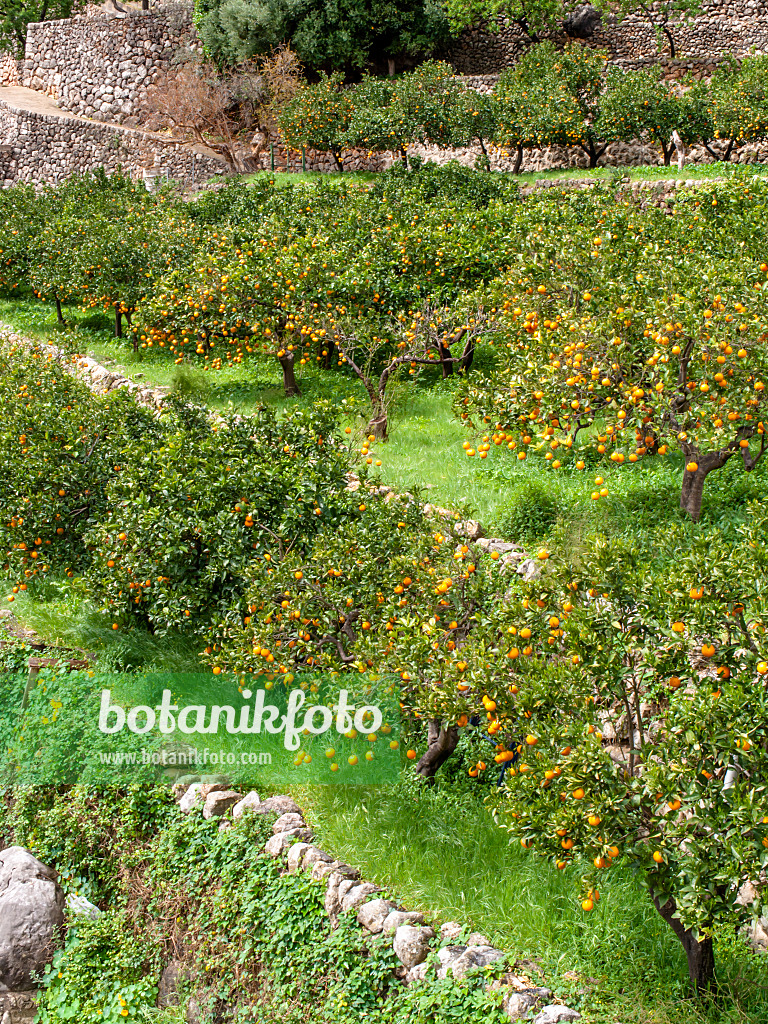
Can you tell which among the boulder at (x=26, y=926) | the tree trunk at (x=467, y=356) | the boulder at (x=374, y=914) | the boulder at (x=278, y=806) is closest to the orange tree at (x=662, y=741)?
the boulder at (x=374, y=914)

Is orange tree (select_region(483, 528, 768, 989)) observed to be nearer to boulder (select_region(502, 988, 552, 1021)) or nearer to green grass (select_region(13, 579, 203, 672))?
boulder (select_region(502, 988, 552, 1021))

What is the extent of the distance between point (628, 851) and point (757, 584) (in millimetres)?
1447

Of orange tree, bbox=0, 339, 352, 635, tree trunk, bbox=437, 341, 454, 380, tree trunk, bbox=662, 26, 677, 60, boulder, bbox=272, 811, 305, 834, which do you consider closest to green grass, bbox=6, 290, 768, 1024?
boulder, bbox=272, 811, 305, 834

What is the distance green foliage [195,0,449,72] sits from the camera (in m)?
25.4

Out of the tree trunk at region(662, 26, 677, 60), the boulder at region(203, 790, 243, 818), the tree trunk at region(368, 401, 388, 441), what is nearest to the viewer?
the boulder at region(203, 790, 243, 818)

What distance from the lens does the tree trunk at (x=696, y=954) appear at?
434cm

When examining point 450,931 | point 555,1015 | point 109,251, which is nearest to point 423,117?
point 109,251

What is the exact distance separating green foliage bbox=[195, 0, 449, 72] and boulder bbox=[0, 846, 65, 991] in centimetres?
2503

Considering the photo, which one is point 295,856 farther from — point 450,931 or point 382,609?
point 382,609

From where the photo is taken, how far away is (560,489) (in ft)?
29.7

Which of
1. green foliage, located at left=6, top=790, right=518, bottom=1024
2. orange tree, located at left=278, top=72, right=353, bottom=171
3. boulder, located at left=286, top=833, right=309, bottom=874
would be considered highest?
orange tree, located at left=278, top=72, right=353, bottom=171

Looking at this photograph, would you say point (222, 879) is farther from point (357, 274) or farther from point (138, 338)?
point (138, 338)

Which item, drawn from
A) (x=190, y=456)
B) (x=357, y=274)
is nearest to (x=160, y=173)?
(x=357, y=274)

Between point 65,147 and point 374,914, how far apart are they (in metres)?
28.3
